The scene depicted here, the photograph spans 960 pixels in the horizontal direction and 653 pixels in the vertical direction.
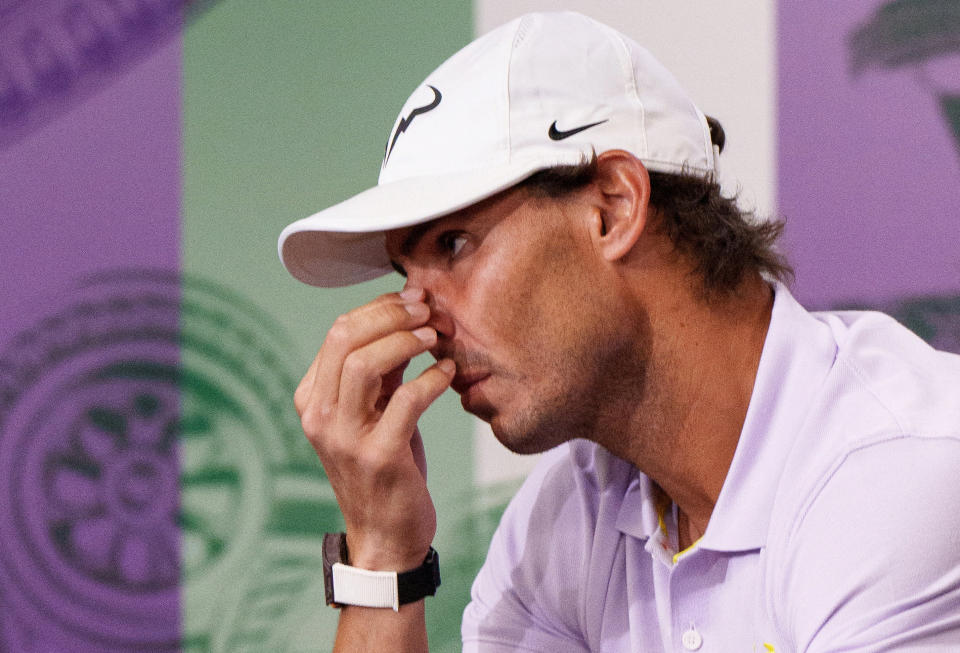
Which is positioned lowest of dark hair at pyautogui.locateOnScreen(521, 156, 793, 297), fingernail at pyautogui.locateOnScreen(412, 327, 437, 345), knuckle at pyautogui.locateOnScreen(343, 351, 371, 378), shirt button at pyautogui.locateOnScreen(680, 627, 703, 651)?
shirt button at pyautogui.locateOnScreen(680, 627, 703, 651)

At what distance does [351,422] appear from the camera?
4.16 ft

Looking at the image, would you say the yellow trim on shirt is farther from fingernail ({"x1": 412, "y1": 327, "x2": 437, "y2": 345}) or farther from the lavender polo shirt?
fingernail ({"x1": 412, "y1": 327, "x2": 437, "y2": 345})

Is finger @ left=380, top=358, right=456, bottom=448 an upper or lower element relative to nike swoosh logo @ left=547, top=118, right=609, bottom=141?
lower

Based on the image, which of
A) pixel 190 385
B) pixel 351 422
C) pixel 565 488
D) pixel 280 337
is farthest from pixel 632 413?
pixel 190 385

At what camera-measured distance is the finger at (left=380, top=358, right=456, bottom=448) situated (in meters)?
1.24

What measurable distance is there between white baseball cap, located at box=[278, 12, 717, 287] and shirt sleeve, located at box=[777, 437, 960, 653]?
17.7 inches

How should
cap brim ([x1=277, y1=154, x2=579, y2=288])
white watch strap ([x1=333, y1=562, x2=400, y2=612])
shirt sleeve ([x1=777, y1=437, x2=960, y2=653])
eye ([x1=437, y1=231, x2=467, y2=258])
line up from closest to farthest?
shirt sleeve ([x1=777, y1=437, x2=960, y2=653]) < cap brim ([x1=277, y1=154, x2=579, y2=288]) < eye ([x1=437, y1=231, x2=467, y2=258]) < white watch strap ([x1=333, y1=562, x2=400, y2=612])

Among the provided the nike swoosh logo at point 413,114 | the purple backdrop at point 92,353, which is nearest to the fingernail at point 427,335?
the nike swoosh logo at point 413,114

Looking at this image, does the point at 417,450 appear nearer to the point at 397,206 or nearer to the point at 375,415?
the point at 375,415

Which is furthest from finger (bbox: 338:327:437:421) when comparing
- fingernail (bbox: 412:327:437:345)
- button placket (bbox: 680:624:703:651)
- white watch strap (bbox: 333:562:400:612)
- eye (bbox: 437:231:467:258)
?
button placket (bbox: 680:624:703:651)

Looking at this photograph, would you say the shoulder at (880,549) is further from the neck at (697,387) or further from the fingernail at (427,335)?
the fingernail at (427,335)

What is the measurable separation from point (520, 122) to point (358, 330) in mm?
328

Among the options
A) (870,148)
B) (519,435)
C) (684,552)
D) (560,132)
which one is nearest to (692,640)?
(684,552)

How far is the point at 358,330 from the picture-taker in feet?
4.16
